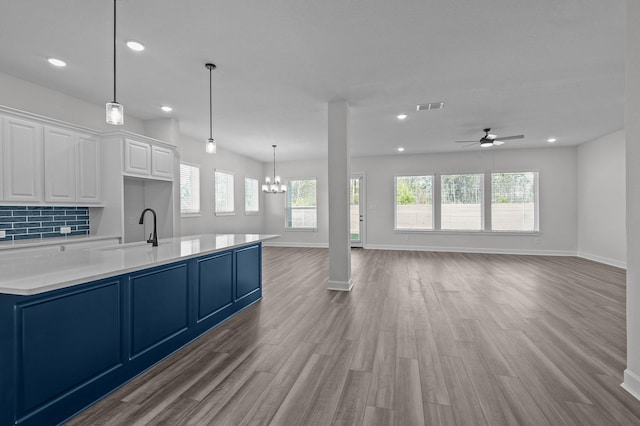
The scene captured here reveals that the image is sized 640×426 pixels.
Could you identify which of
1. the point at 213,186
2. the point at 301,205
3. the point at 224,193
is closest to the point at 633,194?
the point at 213,186

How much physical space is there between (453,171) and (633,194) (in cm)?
726

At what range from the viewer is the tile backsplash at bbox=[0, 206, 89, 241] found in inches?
150

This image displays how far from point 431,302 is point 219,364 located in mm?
2895

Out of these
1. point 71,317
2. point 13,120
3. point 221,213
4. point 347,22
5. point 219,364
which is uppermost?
point 347,22

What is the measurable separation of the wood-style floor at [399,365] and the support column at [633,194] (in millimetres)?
236

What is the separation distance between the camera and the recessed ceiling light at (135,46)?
122 inches

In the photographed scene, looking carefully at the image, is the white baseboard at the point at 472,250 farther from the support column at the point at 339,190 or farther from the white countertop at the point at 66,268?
the white countertop at the point at 66,268

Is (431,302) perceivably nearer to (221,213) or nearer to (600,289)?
(600,289)

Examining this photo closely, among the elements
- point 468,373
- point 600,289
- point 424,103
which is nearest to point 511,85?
point 424,103

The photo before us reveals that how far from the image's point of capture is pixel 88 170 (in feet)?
14.5

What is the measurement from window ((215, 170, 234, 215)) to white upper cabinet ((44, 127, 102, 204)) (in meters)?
3.60

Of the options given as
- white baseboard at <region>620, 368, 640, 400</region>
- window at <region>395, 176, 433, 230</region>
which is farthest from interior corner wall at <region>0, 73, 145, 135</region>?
Answer: window at <region>395, 176, 433, 230</region>

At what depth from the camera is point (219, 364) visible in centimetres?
252

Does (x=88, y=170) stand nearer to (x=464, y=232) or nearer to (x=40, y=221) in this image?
(x=40, y=221)
